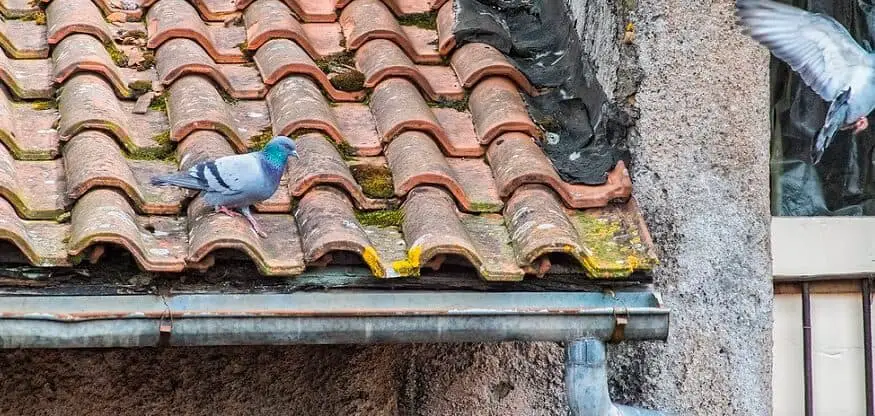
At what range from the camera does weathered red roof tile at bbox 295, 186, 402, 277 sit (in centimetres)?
243

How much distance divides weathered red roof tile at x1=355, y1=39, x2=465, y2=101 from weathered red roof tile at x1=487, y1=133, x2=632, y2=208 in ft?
1.33

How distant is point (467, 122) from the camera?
3.27m

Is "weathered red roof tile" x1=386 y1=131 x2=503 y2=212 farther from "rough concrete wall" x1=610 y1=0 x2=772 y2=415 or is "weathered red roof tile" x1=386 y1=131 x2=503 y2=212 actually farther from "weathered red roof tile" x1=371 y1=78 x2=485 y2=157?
"rough concrete wall" x1=610 y1=0 x2=772 y2=415

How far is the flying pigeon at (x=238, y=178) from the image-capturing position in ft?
8.30

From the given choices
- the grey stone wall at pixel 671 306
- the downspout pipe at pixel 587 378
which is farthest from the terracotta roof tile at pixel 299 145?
the grey stone wall at pixel 671 306

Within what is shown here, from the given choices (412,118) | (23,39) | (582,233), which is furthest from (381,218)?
(23,39)

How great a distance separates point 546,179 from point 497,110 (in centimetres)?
41

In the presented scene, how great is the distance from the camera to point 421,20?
3.78 metres

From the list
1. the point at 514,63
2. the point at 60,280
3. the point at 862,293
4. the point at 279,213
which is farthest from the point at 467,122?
the point at 862,293

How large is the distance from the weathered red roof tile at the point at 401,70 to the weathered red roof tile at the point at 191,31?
15.9 inches

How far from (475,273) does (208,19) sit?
→ 1.58 meters

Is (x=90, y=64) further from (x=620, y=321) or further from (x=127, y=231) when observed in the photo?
(x=620, y=321)

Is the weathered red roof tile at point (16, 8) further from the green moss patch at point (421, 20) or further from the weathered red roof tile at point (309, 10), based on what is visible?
the green moss patch at point (421, 20)

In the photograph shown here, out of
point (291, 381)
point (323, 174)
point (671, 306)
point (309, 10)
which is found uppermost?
point (309, 10)
